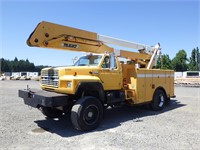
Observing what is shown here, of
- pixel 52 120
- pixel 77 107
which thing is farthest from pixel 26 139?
pixel 52 120

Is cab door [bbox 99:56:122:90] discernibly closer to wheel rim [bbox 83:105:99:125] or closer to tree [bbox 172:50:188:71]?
wheel rim [bbox 83:105:99:125]

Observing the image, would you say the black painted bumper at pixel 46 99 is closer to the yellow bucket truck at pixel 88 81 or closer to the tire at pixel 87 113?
the yellow bucket truck at pixel 88 81

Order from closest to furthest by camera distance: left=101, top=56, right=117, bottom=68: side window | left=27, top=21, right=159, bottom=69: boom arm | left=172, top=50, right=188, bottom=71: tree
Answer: left=27, top=21, right=159, bottom=69: boom arm
left=101, top=56, right=117, bottom=68: side window
left=172, top=50, right=188, bottom=71: tree

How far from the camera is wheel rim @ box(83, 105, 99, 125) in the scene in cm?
682

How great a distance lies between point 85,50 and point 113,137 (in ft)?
12.5

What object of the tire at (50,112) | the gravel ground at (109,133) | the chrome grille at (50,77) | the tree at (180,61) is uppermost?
the tree at (180,61)

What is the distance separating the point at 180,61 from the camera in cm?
7212

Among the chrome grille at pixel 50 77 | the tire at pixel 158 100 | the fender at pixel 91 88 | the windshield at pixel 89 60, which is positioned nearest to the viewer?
the fender at pixel 91 88

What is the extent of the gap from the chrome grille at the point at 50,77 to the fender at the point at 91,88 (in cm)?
86

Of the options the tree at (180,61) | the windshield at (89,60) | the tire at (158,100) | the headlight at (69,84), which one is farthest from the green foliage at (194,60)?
the headlight at (69,84)

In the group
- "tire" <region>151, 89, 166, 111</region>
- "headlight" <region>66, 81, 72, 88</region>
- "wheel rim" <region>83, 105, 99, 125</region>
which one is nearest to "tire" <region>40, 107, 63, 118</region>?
"headlight" <region>66, 81, 72, 88</region>

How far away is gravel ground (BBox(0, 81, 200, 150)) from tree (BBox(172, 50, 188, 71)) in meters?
65.1

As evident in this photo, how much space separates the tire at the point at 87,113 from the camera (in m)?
6.57

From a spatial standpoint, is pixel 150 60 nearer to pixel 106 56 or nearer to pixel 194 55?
pixel 106 56
